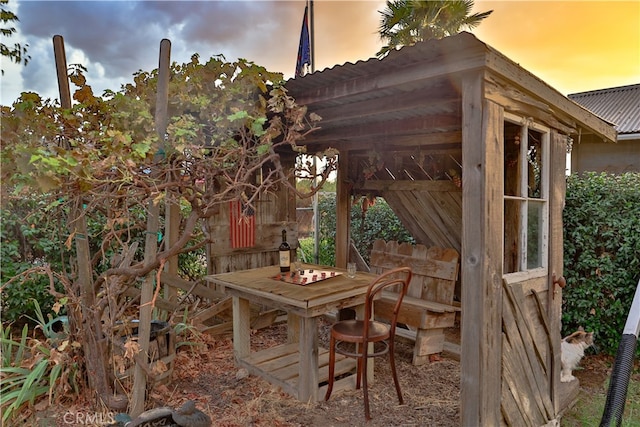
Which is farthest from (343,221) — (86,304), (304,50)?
(304,50)

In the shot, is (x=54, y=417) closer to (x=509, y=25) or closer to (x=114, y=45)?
(x=114, y=45)

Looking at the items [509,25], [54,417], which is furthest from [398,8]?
[54,417]

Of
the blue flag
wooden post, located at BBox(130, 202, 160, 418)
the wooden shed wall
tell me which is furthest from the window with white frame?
the blue flag

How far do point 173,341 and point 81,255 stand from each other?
0.95m

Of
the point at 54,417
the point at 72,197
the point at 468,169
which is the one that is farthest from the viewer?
the point at 54,417

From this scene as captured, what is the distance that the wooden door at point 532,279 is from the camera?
2.39 metres

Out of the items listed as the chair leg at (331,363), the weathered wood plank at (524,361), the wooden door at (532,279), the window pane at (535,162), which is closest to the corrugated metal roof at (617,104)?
the window pane at (535,162)

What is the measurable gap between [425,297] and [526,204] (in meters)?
1.73

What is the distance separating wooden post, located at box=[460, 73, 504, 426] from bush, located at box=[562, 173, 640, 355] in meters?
2.28

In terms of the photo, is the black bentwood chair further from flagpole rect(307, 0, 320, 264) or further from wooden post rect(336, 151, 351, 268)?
flagpole rect(307, 0, 320, 264)

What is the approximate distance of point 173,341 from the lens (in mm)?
3018

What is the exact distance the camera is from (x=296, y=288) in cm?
307

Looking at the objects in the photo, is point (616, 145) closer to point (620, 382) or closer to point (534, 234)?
point (534, 234)

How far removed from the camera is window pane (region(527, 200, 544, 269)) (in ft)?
8.81
